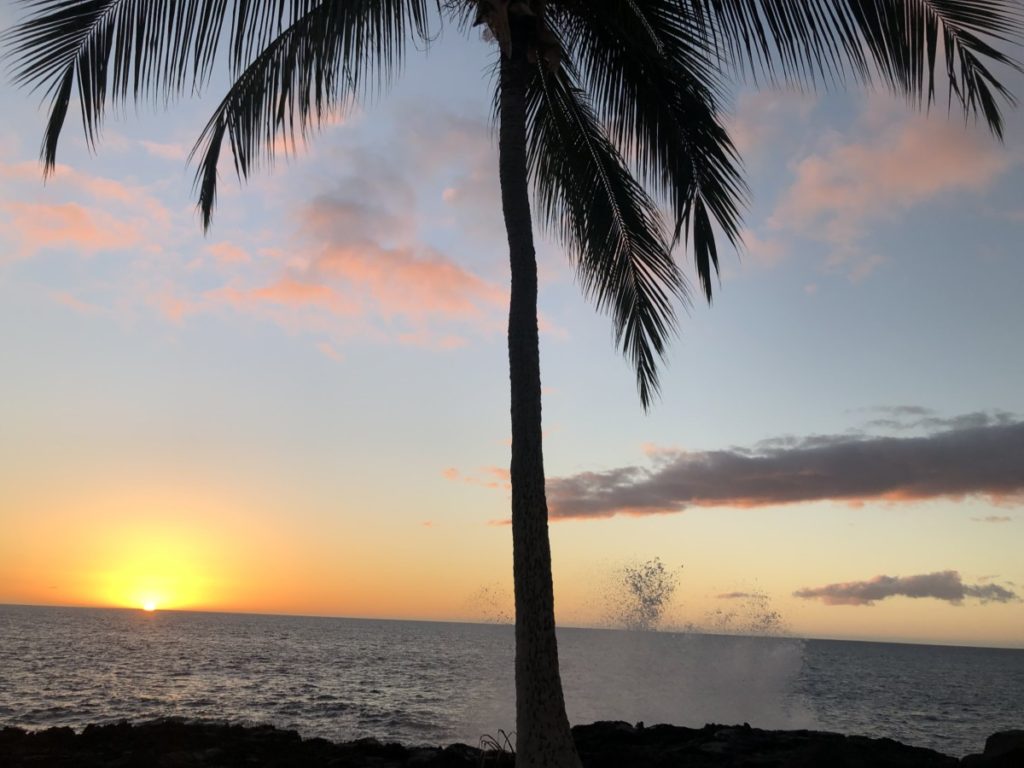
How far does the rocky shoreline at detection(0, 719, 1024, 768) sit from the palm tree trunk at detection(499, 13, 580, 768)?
1.77 meters

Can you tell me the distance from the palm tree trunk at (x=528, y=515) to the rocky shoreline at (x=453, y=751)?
1769mm

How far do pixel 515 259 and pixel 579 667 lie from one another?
48.8 metres

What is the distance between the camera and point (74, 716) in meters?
26.0

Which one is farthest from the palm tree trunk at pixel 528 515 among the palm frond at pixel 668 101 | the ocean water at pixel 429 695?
the ocean water at pixel 429 695

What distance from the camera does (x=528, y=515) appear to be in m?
6.44

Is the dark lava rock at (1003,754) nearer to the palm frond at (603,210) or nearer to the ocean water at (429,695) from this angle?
the palm frond at (603,210)

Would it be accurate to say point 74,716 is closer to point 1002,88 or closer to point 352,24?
point 352,24

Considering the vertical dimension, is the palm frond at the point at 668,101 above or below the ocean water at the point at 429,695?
above

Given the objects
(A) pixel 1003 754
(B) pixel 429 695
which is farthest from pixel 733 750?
(B) pixel 429 695

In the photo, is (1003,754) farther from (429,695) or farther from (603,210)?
(429,695)

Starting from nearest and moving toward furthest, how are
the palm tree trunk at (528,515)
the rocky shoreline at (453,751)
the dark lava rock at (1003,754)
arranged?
the palm tree trunk at (528,515) → the dark lava rock at (1003,754) → the rocky shoreline at (453,751)

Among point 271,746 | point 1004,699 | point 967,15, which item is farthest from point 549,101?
point 1004,699

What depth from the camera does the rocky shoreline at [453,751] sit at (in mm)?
7617

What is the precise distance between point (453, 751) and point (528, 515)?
10.8 feet
